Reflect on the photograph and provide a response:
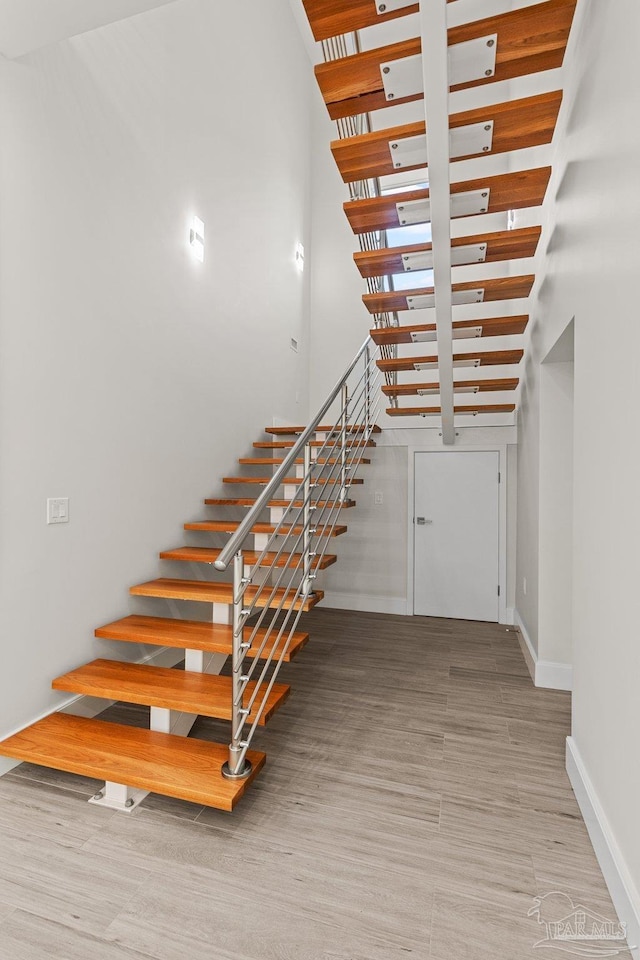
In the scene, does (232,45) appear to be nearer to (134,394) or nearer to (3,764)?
(134,394)

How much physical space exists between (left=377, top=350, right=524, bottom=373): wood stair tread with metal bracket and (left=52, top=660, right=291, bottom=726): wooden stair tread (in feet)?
8.16

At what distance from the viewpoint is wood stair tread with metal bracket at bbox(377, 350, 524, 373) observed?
3.59 m

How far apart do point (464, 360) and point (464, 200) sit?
1301 millimetres

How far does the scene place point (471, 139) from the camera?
2.32 metres

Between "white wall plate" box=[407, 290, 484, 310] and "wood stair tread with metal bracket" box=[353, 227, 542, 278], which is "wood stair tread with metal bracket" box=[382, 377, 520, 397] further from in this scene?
"wood stair tread with metal bracket" box=[353, 227, 542, 278]

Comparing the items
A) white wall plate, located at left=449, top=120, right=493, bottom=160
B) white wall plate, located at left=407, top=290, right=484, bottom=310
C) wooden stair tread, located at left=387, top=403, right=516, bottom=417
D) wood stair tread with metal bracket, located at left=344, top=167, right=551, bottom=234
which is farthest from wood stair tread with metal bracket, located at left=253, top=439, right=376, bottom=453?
white wall plate, located at left=449, top=120, right=493, bottom=160

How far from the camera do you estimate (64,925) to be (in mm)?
1449

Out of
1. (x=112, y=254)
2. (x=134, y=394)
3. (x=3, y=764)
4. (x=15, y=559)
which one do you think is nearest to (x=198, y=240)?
(x=112, y=254)

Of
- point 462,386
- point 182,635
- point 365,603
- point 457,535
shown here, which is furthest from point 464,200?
point 365,603

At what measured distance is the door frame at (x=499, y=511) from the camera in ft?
16.0

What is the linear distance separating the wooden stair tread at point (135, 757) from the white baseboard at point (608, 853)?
47.9 inches

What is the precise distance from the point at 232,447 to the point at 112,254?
1878 mm

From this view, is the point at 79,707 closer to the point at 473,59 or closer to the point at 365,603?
the point at 365,603

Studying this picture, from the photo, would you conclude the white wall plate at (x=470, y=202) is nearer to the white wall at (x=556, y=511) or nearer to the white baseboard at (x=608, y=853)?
the white wall at (x=556, y=511)
